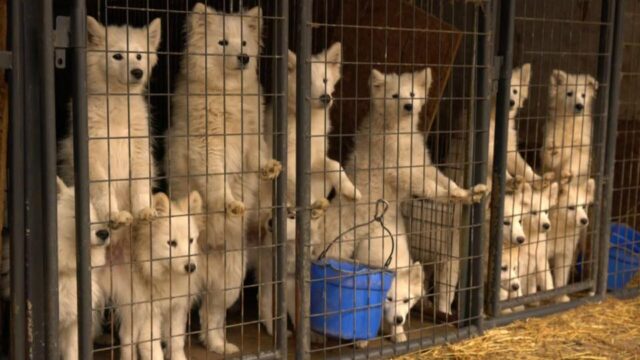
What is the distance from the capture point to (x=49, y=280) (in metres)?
3.72

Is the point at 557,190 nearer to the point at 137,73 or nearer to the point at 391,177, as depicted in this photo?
the point at 391,177

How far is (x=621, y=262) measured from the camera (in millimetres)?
6770

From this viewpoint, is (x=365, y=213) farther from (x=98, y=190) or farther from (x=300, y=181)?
(x=98, y=190)

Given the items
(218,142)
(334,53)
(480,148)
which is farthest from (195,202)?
(480,148)

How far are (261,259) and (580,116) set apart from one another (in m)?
3.40

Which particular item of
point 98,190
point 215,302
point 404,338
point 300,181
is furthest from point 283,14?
point 404,338

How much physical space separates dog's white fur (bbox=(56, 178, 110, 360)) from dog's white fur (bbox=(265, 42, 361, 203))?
1.45m

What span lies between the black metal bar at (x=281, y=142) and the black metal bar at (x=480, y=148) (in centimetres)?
154

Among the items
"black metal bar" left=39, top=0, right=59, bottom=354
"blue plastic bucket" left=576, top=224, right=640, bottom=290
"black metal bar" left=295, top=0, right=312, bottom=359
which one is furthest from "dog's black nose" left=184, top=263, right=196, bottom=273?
"blue plastic bucket" left=576, top=224, right=640, bottom=290

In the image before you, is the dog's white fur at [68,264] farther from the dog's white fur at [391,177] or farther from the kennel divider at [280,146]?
the dog's white fur at [391,177]

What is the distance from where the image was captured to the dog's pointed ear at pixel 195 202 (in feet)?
15.0

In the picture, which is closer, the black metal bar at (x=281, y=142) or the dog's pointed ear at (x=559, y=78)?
the black metal bar at (x=281, y=142)

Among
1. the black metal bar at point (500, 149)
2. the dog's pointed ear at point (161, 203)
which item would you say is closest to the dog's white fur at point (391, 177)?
the black metal bar at point (500, 149)

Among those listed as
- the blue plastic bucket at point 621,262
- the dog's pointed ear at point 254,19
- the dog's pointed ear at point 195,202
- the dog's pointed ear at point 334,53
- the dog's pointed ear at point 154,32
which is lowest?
the blue plastic bucket at point 621,262
